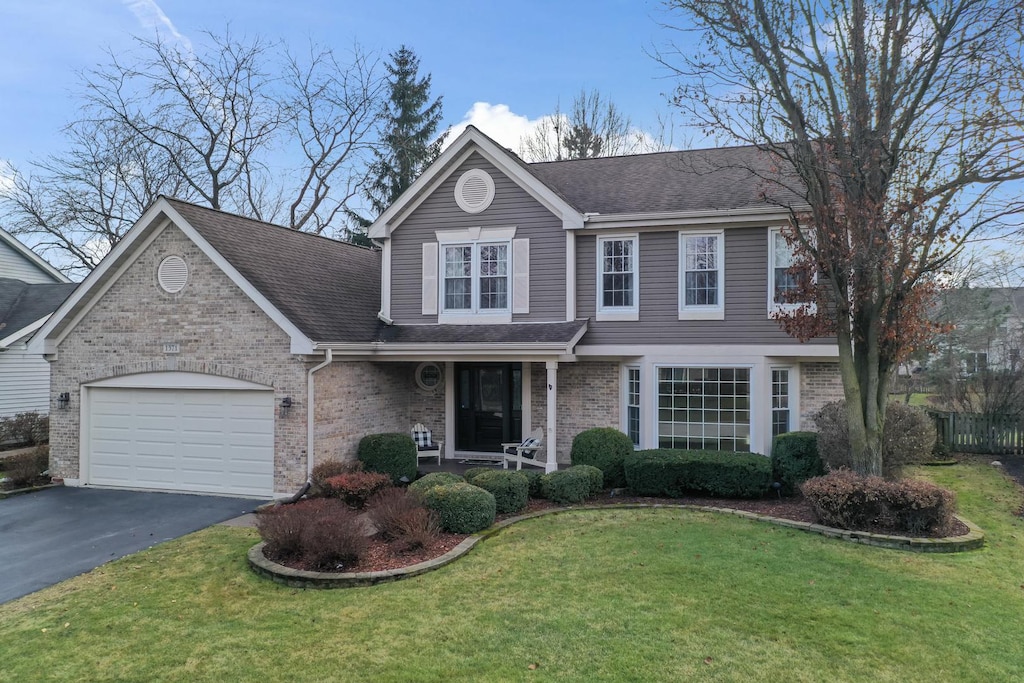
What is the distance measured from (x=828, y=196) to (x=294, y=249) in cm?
1154

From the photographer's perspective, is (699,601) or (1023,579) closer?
(699,601)

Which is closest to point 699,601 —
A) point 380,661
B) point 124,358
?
point 380,661

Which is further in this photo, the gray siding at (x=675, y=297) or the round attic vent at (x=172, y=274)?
the gray siding at (x=675, y=297)

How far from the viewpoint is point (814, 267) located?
10.5 metres

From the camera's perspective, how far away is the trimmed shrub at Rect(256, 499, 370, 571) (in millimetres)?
7668

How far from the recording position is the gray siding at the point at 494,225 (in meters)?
14.0

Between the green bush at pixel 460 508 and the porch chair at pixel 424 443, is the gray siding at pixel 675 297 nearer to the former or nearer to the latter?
the porch chair at pixel 424 443

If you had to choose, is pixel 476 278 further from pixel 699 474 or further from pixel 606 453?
pixel 699 474

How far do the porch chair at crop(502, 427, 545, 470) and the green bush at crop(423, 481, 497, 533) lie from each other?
12.3 feet

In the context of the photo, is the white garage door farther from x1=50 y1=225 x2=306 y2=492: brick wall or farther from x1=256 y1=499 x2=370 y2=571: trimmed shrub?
x1=256 y1=499 x2=370 y2=571: trimmed shrub

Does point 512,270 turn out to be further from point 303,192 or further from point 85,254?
point 85,254

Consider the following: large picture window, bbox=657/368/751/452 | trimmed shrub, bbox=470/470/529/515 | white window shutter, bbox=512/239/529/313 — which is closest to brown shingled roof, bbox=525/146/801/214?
white window shutter, bbox=512/239/529/313

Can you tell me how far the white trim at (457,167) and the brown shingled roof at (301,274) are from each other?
5.37 feet

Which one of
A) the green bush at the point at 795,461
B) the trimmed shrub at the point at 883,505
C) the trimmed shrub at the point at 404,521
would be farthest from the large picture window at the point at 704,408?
the trimmed shrub at the point at 404,521
